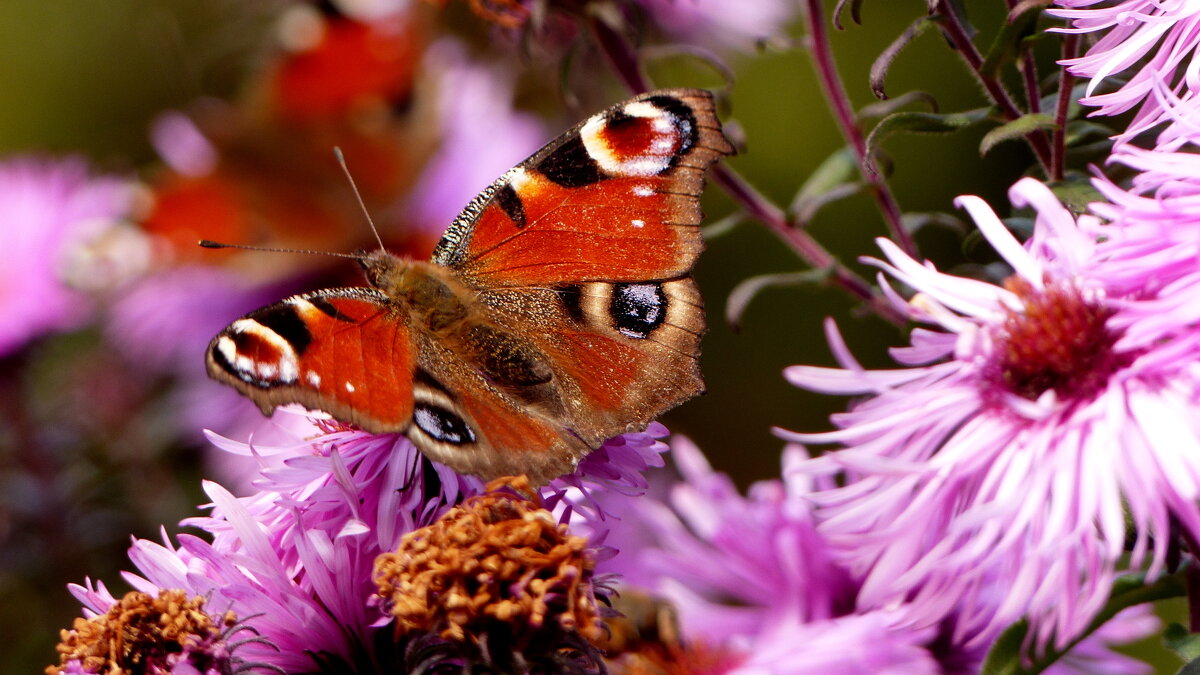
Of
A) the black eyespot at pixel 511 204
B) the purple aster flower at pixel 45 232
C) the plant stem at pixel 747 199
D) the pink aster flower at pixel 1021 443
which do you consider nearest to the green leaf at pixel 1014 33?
the pink aster flower at pixel 1021 443

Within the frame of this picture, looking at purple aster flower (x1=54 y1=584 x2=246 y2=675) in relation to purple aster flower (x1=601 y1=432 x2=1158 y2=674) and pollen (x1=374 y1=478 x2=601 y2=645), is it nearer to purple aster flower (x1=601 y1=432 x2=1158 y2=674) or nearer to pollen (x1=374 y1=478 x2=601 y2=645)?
pollen (x1=374 y1=478 x2=601 y2=645)

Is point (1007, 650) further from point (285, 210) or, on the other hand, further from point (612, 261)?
point (285, 210)

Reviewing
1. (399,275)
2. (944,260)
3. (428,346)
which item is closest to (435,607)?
(428,346)

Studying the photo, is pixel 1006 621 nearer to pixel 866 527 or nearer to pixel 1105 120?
pixel 866 527

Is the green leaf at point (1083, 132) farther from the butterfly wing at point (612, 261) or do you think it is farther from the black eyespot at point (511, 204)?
the black eyespot at point (511, 204)

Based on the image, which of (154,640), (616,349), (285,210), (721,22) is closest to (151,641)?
(154,640)

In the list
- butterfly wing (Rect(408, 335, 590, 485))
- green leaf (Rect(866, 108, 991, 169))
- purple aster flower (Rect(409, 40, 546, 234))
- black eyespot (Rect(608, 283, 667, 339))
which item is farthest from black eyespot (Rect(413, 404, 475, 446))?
purple aster flower (Rect(409, 40, 546, 234))
